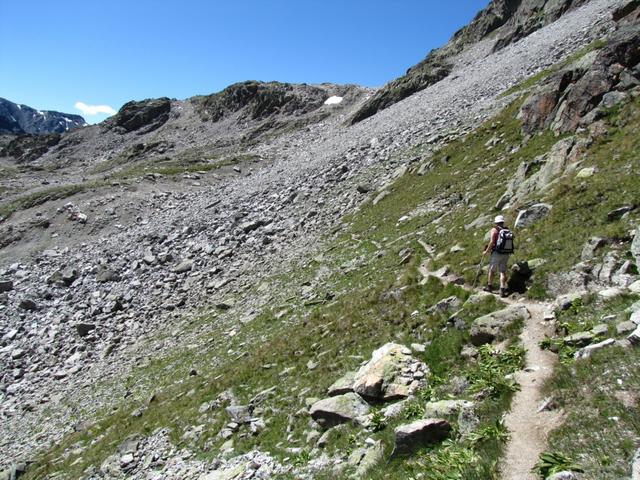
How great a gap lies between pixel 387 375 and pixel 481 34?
10694 cm

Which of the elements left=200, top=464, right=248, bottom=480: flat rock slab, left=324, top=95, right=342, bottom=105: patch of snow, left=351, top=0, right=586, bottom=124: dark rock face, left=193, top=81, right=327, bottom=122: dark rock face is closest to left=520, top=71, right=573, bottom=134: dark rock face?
left=200, top=464, right=248, bottom=480: flat rock slab

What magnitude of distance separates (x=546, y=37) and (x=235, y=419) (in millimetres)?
67360

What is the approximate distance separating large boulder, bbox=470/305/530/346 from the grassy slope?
57cm

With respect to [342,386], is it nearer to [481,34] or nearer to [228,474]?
[228,474]

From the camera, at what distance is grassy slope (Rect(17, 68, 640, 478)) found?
43.9ft

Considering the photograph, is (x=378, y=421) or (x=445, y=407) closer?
(x=445, y=407)

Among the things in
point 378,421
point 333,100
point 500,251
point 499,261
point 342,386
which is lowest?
point 378,421

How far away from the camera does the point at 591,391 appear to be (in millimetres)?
8070

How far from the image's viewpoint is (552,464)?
6.84 meters

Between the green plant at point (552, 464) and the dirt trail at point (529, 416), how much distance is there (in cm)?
18

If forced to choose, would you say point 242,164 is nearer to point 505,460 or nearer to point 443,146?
point 443,146

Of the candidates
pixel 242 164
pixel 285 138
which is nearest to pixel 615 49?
pixel 242 164

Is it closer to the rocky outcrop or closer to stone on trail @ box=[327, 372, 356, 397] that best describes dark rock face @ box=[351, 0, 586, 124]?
stone on trail @ box=[327, 372, 356, 397]

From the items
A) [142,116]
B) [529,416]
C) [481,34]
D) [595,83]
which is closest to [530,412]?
[529,416]
